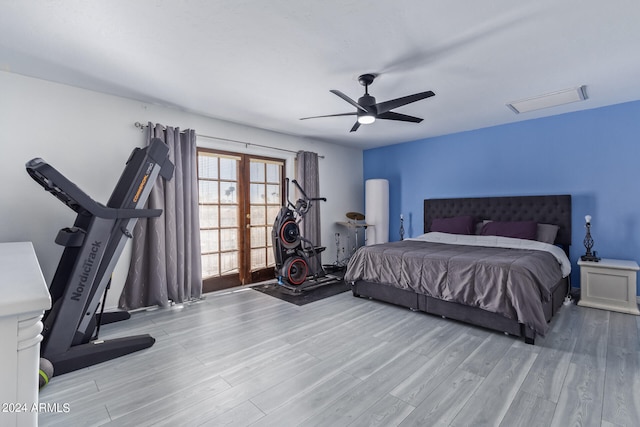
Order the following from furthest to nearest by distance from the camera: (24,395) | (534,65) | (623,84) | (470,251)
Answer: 1. (470,251)
2. (623,84)
3. (534,65)
4. (24,395)

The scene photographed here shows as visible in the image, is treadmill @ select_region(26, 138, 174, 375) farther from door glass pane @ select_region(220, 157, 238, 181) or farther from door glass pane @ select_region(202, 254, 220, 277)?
door glass pane @ select_region(220, 157, 238, 181)

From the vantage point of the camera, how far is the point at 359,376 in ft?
6.87

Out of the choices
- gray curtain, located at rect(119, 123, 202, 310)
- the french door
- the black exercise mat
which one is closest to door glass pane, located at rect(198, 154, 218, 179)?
the french door

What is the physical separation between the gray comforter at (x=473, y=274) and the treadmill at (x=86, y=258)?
256 centimetres

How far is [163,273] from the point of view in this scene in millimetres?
3541

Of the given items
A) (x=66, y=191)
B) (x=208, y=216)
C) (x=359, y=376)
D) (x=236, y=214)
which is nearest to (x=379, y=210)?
(x=236, y=214)

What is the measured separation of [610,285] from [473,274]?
1884mm

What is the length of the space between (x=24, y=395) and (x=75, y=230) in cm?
190

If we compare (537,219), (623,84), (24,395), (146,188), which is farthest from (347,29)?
(537,219)

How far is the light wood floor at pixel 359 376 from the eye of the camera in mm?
1699

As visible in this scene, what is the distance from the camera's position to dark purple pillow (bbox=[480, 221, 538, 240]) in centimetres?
396

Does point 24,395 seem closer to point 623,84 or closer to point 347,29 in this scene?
point 347,29

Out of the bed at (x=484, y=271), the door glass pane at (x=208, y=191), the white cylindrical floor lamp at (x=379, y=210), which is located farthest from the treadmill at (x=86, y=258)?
the white cylindrical floor lamp at (x=379, y=210)

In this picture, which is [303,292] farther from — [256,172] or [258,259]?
[256,172]
